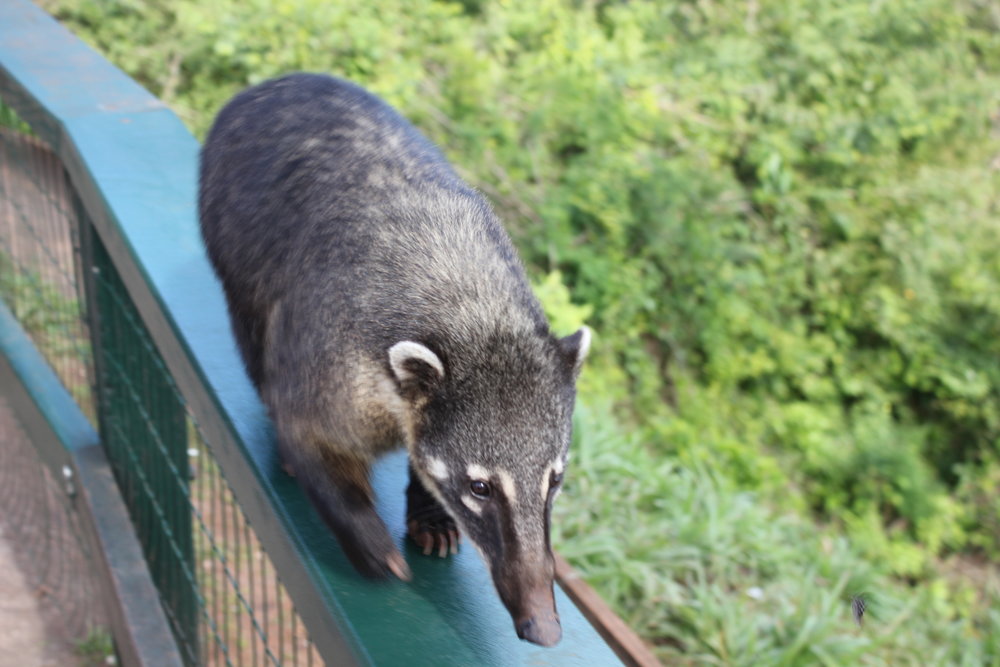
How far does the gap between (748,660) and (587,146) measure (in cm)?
496

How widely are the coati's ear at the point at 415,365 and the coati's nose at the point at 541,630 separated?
557 mm

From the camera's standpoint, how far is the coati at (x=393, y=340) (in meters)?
1.82

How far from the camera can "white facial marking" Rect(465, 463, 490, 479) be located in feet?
6.03

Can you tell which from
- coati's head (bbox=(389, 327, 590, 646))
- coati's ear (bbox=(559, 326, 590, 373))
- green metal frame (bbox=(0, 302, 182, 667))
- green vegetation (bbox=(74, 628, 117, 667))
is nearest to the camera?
coati's head (bbox=(389, 327, 590, 646))

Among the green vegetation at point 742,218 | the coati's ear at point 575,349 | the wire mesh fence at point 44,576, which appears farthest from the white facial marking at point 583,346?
the green vegetation at point 742,218

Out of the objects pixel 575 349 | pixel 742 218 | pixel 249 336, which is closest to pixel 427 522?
pixel 575 349

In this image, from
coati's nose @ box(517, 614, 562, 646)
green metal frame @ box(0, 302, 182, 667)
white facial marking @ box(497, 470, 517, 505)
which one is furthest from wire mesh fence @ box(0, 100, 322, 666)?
coati's nose @ box(517, 614, 562, 646)

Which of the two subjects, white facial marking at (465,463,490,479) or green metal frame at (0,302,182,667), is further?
green metal frame at (0,302,182,667)

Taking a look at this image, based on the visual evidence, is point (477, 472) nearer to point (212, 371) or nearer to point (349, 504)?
point (349, 504)

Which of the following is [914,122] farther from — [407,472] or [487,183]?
[407,472]

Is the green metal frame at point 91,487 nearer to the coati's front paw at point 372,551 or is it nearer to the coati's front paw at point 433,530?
the coati's front paw at point 433,530

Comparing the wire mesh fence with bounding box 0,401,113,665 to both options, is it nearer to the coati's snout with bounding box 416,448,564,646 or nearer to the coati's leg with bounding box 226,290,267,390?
the coati's leg with bounding box 226,290,267,390

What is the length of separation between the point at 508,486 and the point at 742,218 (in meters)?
7.21

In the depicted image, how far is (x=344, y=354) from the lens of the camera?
204cm
